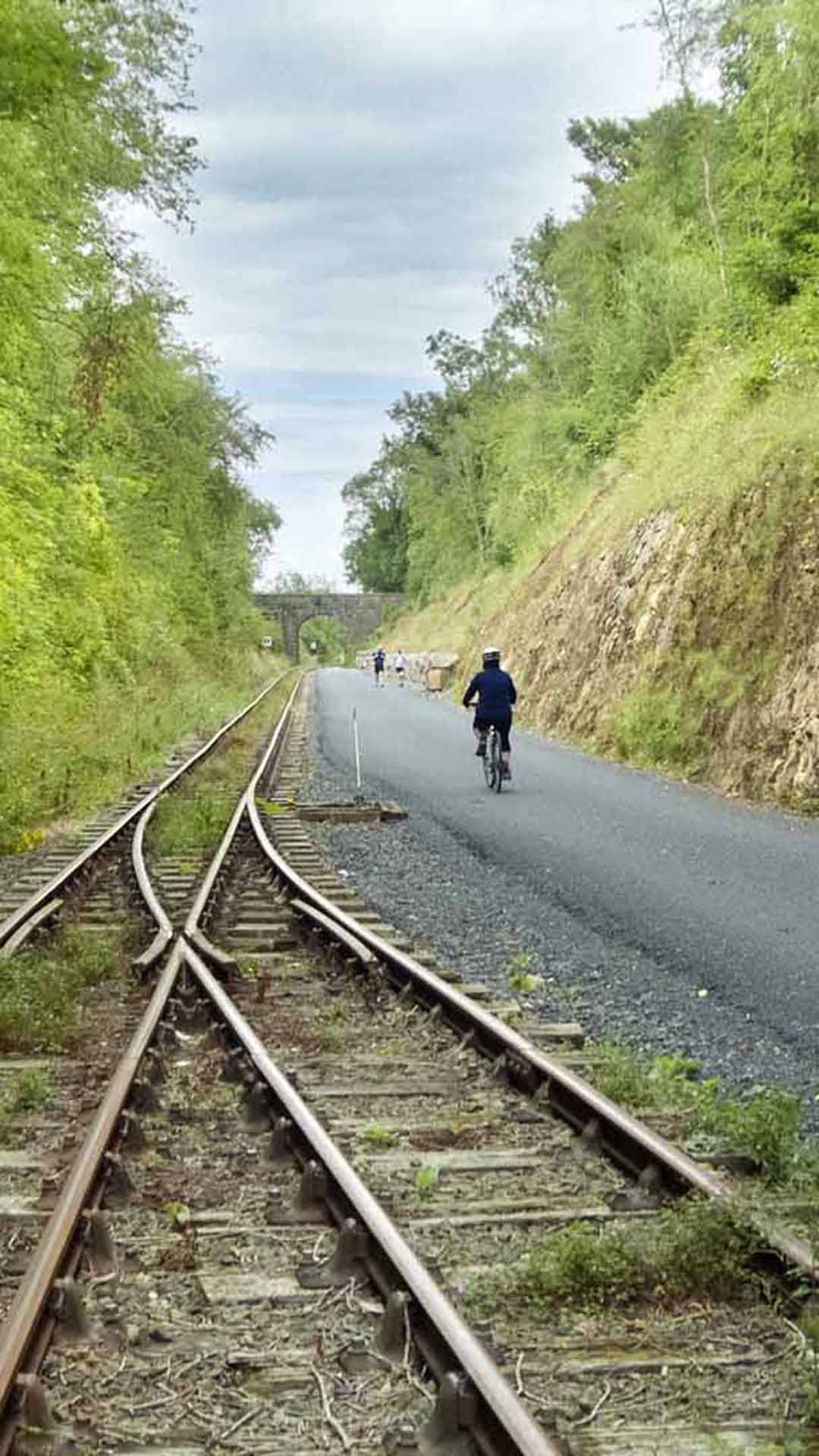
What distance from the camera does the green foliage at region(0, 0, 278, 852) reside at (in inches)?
532

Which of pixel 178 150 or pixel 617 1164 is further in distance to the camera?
pixel 178 150

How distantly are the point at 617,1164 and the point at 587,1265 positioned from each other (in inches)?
47.2

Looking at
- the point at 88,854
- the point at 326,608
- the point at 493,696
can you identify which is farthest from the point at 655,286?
the point at 326,608

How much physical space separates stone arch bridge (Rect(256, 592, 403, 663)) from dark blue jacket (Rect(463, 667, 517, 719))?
105429 mm

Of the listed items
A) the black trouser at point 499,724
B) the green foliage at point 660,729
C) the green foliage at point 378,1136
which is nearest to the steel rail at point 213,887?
the green foliage at point 378,1136

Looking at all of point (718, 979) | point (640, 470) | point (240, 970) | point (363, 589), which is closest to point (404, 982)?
point (240, 970)

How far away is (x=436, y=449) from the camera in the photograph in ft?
309

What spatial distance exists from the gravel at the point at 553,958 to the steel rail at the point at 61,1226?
266cm

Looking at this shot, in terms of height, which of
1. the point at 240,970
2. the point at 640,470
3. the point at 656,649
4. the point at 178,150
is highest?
the point at 178,150

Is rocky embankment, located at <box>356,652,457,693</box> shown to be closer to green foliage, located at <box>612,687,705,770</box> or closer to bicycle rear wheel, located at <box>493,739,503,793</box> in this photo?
green foliage, located at <box>612,687,705,770</box>

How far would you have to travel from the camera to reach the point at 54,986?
8211mm

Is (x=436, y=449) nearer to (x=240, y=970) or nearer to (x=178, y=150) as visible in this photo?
(x=178, y=150)

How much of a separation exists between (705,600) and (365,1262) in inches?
719

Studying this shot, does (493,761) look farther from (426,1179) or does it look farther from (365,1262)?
(365,1262)
